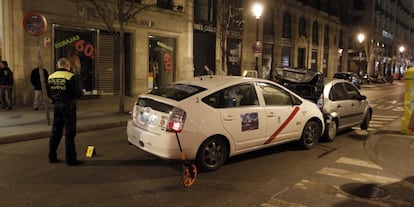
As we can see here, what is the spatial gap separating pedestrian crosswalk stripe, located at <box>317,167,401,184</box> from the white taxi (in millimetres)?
1224

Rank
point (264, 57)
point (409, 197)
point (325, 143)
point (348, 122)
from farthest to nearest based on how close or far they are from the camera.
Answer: point (264, 57), point (348, 122), point (325, 143), point (409, 197)

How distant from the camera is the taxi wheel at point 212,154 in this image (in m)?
6.35

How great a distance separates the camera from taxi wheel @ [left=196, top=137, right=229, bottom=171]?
6350mm

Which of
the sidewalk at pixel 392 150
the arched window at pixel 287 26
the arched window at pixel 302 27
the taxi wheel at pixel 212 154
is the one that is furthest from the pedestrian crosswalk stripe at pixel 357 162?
the arched window at pixel 302 27

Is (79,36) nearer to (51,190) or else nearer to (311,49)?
(51,190)

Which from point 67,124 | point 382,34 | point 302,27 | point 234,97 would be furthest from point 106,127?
point 382,34

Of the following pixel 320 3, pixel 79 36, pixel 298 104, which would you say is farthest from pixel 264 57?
pixel 298 104

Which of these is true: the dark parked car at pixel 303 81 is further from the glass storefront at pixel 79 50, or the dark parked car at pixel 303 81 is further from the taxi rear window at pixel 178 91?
the glass storefront at pixel 79 50

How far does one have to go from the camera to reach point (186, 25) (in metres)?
21.6

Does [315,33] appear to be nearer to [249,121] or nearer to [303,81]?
[303,81]

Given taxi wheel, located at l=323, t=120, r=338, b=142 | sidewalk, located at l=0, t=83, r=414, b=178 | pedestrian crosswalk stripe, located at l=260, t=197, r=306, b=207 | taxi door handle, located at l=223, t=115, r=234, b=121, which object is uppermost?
taxi door handle, located at l=223, t=115, r=234, b=121

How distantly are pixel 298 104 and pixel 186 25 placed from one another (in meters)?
14.5

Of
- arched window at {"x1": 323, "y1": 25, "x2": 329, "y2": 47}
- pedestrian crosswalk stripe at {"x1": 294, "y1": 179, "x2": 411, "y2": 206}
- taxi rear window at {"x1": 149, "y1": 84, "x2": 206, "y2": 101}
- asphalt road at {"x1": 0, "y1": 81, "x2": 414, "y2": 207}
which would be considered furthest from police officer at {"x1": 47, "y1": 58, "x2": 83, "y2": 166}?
arched window at {"x1": 323, "y1": 25, "x2": 329, "y2": 47}

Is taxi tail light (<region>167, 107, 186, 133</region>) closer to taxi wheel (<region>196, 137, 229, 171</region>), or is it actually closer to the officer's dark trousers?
taxi wheel (<region>196, 137, 229, 171</region>)
